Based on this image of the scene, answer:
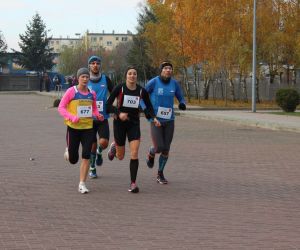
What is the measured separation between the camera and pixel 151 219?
7152 mm

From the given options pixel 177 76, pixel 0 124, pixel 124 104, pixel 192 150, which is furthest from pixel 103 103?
pixel 177 76

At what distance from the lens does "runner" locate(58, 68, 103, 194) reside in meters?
8.78

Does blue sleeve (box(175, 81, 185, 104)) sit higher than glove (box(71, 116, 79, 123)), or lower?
higher

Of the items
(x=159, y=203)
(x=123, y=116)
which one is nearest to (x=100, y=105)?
(x=123, y=116)

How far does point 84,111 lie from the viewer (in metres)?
8.83

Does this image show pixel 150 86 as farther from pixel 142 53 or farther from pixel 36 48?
pixel 36 48

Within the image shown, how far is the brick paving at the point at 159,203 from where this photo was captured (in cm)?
624

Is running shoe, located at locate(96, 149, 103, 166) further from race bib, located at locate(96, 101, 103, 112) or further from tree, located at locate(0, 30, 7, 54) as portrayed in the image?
tree, located at locate(0, 30, 7, 54)

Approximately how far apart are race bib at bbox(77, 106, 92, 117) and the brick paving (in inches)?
45.3

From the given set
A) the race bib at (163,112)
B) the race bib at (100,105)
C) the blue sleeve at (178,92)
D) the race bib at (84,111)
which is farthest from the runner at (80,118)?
the blue sleeve at (178,92)

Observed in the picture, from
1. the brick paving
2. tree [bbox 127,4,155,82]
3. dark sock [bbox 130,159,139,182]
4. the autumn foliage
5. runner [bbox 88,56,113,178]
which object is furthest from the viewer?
tree [bbox 127,4,155,82]

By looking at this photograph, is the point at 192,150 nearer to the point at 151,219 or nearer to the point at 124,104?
the point at 124,104

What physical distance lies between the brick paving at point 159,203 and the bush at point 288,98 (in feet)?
52.9

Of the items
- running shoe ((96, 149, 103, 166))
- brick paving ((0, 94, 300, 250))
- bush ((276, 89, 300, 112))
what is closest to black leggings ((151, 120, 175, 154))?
brick paving ((0, 94, 300, 250))
